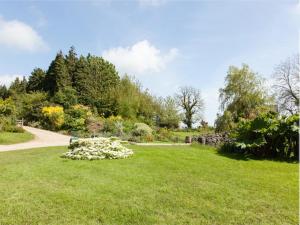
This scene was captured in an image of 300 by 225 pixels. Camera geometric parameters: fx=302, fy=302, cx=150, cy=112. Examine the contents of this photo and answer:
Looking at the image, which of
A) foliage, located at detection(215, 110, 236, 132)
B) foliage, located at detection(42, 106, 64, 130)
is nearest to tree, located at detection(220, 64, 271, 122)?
foliage, located at detection(215, 110, 236, 132)

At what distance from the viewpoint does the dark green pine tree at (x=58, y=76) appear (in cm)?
3597

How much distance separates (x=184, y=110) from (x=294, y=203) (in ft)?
125

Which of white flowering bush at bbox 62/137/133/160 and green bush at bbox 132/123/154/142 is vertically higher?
green bush at bbox 132/123/154/142

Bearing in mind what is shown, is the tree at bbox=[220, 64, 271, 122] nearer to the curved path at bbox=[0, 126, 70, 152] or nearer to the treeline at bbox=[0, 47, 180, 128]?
the treeline at bbox=[0, 47, 180, 128]

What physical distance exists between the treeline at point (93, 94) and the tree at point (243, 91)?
7437 mm

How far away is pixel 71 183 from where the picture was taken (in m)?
5.90

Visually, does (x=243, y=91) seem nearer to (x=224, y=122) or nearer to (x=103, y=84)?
(x=224, y=122)

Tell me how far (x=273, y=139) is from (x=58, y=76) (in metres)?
31.1

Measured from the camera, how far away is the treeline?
31.0 metres

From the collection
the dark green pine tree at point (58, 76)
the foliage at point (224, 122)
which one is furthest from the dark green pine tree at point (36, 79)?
the foliage at point (224, 122)

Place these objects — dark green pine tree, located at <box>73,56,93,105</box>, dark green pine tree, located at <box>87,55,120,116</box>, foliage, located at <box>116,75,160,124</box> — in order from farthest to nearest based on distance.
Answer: dark green pine tree, located at <box>73,56,93,105</box> → dark green pine tree, located at <box>87,55,120,116</box> → foliage, located at <box>116,75,160,124</box>

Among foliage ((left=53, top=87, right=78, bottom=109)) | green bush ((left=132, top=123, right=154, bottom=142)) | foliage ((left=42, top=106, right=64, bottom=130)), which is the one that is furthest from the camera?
foliage ((left=53, top=87, right=78, bottom=109))

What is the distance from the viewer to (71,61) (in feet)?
126

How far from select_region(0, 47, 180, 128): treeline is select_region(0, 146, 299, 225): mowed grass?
22007 mm
